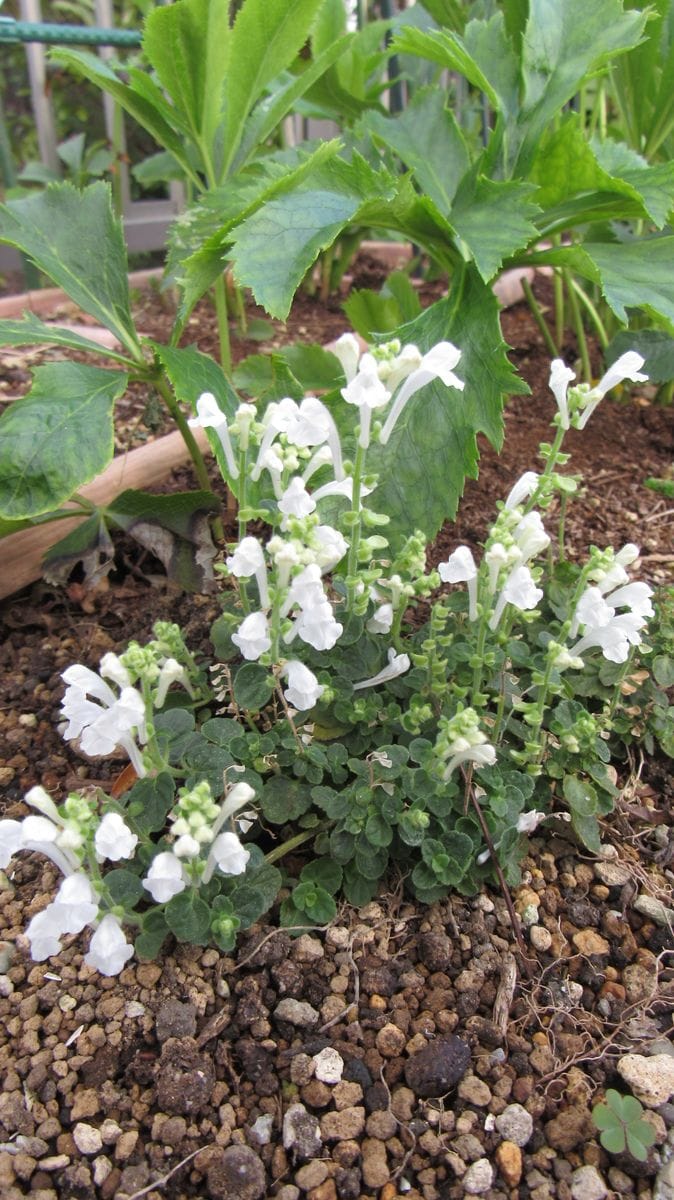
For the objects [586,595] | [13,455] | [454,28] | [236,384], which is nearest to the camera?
[586,595]

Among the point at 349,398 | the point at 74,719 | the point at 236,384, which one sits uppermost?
the point at 349,398

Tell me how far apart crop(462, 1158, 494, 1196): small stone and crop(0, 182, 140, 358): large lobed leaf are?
1.26m

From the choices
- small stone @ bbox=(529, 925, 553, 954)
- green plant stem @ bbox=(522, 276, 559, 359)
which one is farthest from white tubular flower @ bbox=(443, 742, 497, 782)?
green plant stem @ bbox=(522, 276, 559, 359)

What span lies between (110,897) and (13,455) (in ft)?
2.15

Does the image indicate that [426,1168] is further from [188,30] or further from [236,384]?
[188,30]

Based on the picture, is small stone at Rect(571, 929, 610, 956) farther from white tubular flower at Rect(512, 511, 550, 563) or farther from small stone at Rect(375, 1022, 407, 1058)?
white tubular flower at Rect(512, 511, 550, 563)

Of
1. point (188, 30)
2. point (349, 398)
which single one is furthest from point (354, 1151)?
point (188, 30)

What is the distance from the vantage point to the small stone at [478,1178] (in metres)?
0.88

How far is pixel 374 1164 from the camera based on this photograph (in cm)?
90

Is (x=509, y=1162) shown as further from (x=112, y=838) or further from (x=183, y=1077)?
(x=112, y=838)

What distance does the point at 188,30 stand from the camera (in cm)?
142

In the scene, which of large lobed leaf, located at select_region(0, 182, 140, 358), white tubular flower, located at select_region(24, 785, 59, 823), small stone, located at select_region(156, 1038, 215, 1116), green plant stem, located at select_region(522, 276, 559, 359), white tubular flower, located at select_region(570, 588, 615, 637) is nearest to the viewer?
white tubular flower, located at select_region(24, 785, 59, 823)

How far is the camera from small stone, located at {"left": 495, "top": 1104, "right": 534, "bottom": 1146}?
3.01 feet

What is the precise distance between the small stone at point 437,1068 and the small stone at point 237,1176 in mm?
185
